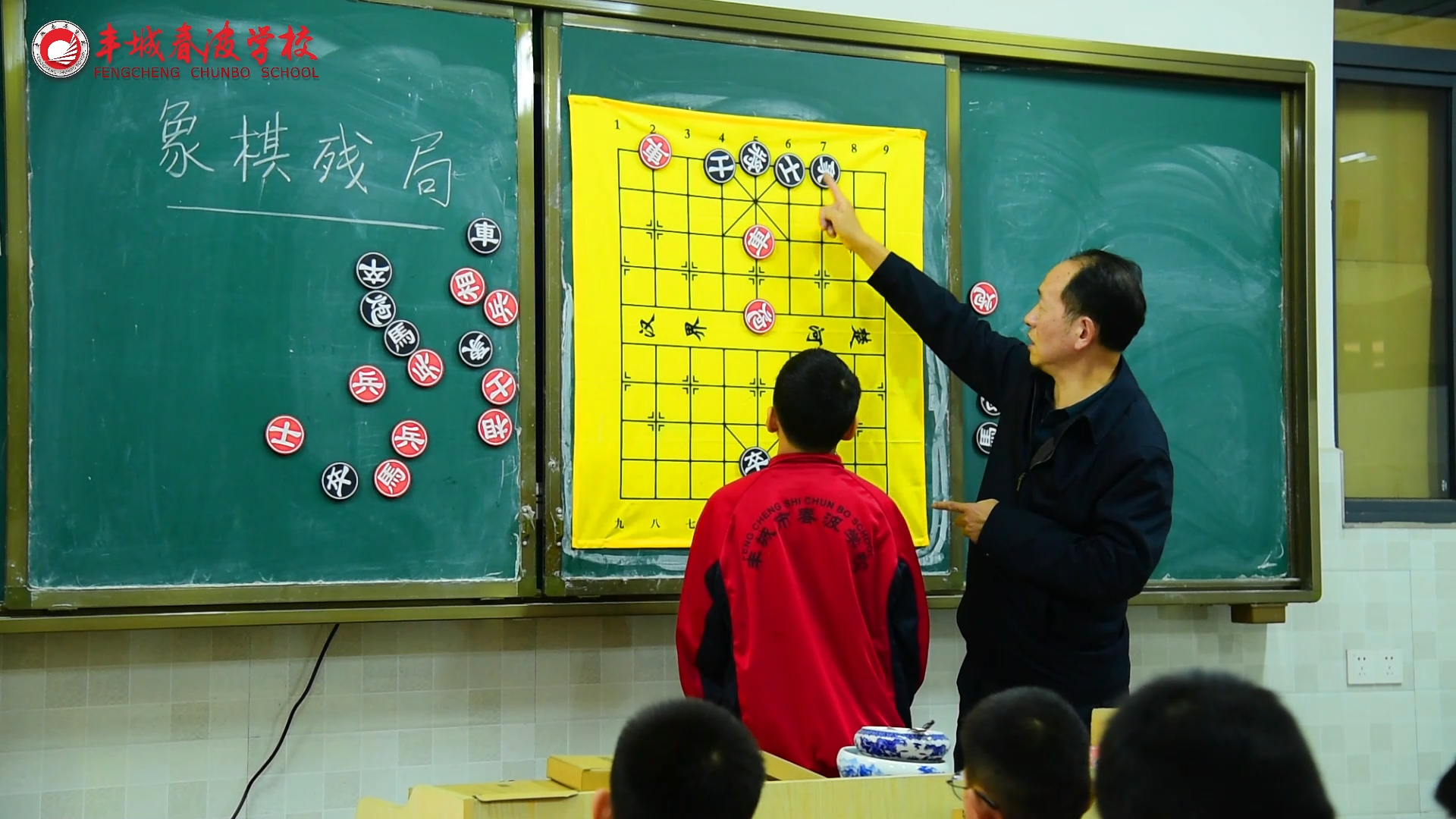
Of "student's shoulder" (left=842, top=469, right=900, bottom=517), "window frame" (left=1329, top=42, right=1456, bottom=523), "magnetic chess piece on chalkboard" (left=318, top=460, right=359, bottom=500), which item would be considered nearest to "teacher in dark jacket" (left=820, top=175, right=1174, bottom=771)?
"student's shoulder" (left=842, top=469, right=900, bottom=517)

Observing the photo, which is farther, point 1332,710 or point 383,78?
point 1332,710

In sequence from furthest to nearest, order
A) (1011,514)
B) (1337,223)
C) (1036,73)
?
(1337,223)
(1036,73)
(1011,514)

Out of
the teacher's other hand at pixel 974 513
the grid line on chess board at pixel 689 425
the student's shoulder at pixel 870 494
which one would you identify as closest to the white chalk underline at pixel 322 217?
the grid line on chess board at pixel 689 425

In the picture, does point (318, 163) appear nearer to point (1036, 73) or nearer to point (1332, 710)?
point (1036, 73)

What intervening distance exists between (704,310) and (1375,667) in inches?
84.7

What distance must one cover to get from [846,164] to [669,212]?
0.44 m

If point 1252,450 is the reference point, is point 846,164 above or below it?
above

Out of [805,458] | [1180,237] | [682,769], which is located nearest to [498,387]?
[805,458]

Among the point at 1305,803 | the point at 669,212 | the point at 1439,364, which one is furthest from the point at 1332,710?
the point at 1305,803

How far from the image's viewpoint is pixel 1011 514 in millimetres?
2521

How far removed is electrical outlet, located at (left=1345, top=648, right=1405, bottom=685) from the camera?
3.52 metres

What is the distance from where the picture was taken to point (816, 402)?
246 centimetres

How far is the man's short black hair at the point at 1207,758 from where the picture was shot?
2.74ft

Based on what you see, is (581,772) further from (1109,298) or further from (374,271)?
(1109,298)
